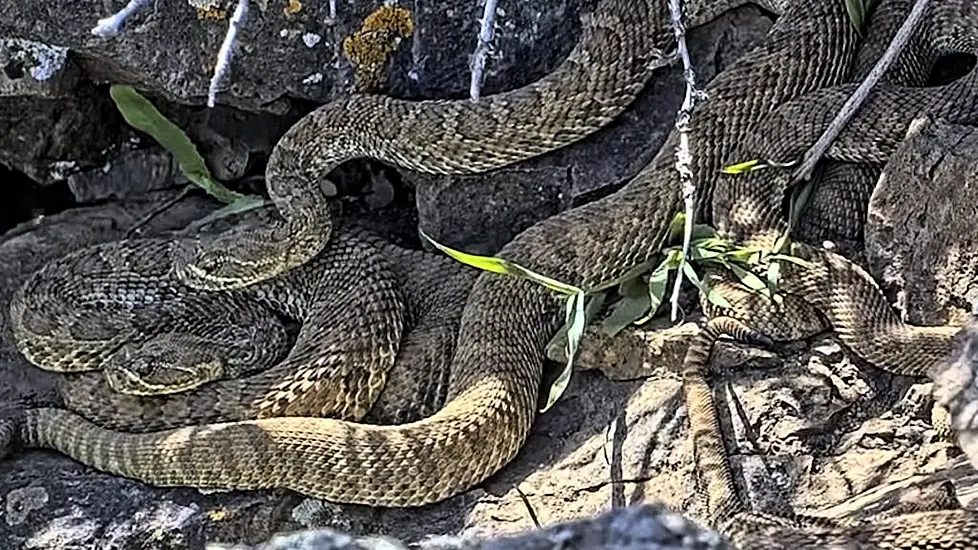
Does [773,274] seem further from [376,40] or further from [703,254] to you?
[376,40]

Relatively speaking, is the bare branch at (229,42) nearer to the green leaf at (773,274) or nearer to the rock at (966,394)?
the green leaf at (773,274)

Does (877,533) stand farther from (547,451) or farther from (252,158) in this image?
(252,158)

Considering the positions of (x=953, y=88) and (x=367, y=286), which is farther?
(x=367, y=286)

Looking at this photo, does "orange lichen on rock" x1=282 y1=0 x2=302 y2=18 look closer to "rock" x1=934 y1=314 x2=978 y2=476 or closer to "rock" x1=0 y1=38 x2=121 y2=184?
"rock" x1=0 y1=38 x2=121 y2=184

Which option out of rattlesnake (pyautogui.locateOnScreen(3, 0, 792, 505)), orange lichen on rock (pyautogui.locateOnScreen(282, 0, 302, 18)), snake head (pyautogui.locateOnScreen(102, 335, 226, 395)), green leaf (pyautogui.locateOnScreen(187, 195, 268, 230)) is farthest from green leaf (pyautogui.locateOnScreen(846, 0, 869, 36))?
snake head (pyautogui.locateOnScreen(102, 335, 226, 395))

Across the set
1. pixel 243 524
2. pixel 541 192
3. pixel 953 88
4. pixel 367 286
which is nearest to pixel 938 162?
pixel 953 88
